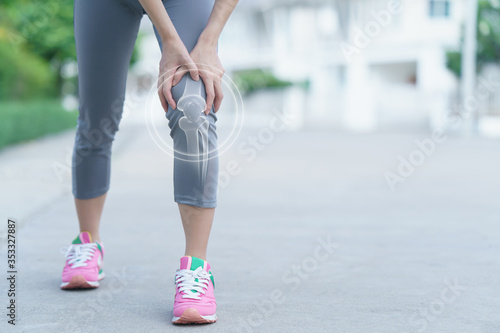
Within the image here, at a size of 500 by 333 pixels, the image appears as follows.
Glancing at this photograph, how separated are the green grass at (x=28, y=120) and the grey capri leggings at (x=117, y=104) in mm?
7163

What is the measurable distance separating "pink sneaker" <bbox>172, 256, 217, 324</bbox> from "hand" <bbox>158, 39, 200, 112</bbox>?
0.48 m

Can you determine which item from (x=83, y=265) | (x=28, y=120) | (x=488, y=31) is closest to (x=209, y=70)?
(x=83, y=265)

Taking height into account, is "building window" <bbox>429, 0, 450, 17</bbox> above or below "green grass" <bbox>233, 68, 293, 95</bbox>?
above

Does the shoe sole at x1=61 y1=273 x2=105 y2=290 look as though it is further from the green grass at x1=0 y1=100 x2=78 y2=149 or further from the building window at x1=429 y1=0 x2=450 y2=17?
the building window at x1=429 y1=0 x2=450 y2=17

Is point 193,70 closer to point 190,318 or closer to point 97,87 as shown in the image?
point 97,87

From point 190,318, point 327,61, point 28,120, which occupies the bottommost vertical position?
point 190,318

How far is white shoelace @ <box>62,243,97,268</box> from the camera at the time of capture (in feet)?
8.06

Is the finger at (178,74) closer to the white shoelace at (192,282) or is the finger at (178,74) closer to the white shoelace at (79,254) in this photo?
the white shoelace at (192,282)

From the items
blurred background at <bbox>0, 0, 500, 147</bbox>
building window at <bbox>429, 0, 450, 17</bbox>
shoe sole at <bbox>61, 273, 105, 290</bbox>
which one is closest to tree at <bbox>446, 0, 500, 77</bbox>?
blurred background at <bbox>0, 0, 500, 147</bbox>

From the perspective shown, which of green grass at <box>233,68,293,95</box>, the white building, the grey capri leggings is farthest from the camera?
green grass at <box>233,68,293,95</box>

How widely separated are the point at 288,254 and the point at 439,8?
24491 mm

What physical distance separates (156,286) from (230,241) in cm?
106

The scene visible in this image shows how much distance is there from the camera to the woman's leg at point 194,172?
2115 mm

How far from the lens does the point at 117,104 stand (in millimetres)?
2480
